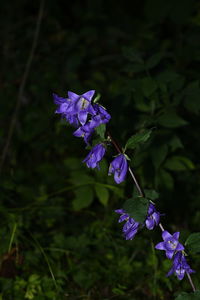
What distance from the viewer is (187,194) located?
3.43 meters

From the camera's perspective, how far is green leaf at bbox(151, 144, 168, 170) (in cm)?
283

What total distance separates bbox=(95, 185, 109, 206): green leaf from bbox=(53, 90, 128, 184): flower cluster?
92 centimetres

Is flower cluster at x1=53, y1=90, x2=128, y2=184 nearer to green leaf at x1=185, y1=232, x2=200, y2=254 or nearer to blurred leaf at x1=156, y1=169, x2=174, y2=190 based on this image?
green leaf at x1=185, y1=232, x2=200, y2=254

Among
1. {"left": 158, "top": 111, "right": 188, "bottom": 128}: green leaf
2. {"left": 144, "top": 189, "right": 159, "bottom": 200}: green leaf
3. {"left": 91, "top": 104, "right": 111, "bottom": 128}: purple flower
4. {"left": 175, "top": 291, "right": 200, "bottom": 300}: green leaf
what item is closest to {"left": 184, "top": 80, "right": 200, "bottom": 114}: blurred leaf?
{"left": 158, "top": 111, "right": 188, "bottom": 128}: green leaf

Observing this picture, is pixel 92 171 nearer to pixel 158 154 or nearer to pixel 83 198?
pixel 83 198

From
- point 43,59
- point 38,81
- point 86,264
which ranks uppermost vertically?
point 43,59

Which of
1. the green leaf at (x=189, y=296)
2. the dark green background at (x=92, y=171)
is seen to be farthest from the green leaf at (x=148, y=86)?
the green leaf at (x=189, y=296)

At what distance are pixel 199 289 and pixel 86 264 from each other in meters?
0.91

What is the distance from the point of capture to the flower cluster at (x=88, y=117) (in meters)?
1.77

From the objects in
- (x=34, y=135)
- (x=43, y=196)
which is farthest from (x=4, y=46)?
(x=43, y=196)

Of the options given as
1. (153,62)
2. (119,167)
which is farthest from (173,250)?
(153,62)

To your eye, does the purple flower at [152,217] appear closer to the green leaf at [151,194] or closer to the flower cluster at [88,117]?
the green leaf at [151,194]

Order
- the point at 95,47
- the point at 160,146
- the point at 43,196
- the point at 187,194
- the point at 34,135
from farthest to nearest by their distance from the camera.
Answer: the point at 95,47 < the point at 34,135 < the point at 187,194 < the point at 43,196 < the point at 160,146

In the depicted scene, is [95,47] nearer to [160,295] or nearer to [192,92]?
[192,92]
